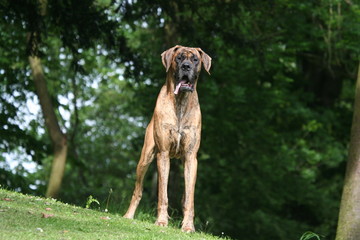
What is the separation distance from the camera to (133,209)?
33.1ft

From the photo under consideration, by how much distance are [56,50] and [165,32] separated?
8346mm

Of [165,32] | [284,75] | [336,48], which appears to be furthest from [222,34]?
[284,75]

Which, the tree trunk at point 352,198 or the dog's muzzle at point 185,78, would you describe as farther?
the tree trunk at point 352,198

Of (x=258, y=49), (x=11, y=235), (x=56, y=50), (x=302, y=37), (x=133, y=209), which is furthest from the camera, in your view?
(x=56, y=50)

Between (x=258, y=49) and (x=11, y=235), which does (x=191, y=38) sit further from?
(x=11, y=235)

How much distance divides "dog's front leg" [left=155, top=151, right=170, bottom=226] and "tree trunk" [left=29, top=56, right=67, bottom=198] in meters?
8.02

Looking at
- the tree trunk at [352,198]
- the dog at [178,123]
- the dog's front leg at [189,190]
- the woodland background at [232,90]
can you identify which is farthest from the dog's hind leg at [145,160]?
the woodland background at [232,90]

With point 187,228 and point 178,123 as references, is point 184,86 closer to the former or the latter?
point 178,123

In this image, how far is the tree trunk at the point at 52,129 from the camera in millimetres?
16922

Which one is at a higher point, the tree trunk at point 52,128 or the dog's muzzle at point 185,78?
the dog's muzzle at point 185,78

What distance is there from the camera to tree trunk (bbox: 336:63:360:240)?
1059 centimetres

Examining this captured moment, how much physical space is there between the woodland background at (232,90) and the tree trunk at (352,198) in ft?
16.1

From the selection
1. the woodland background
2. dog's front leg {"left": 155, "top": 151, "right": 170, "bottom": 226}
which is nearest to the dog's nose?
dog's front leg {"left": 155, "top": 151, "right": 170, "bottom": 226}

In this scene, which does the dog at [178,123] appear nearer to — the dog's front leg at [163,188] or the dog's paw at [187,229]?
the dog's front leg at [163,188]
